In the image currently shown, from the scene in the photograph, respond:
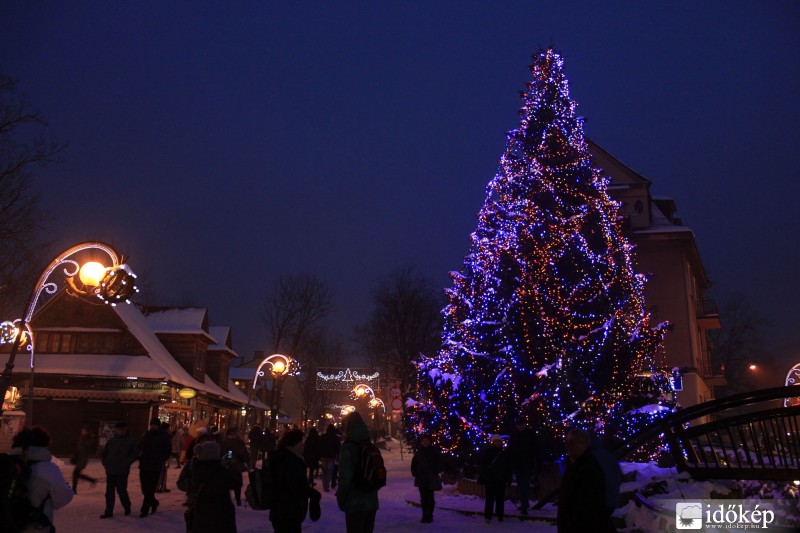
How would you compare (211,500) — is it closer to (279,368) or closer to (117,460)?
(117,460)

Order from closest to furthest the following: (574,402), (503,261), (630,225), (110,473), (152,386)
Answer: (110,473), (574,402), (503,261), (152,386), (630,225)

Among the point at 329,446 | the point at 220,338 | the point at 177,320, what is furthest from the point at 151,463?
the point at 220,338

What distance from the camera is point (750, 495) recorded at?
10.2 metres

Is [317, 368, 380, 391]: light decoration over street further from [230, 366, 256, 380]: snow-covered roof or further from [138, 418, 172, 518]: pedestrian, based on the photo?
[138, 418, 172, 518]: pedestrian

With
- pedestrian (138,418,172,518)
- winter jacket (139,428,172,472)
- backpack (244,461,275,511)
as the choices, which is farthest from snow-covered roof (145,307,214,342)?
backpack (244,461,275,511)

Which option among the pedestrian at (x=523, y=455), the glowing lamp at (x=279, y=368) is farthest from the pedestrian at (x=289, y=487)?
the glowing lamp at (x=279, y=368)

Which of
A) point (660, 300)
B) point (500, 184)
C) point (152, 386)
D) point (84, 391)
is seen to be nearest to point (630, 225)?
point (660, 300)

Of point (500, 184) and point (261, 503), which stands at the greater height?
point (500, 184)

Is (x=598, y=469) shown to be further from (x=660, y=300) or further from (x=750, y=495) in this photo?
(x=660, y=300)

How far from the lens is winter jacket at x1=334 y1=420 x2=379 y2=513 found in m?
7.68

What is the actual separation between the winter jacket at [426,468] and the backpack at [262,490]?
6.87 m

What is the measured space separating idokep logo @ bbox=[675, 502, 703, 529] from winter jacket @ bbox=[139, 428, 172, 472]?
31.1 ft

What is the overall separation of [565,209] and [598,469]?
597 inches

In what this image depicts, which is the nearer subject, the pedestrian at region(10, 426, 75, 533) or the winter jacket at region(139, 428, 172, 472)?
the pedestrian at region(10, 426, 75, 533)
